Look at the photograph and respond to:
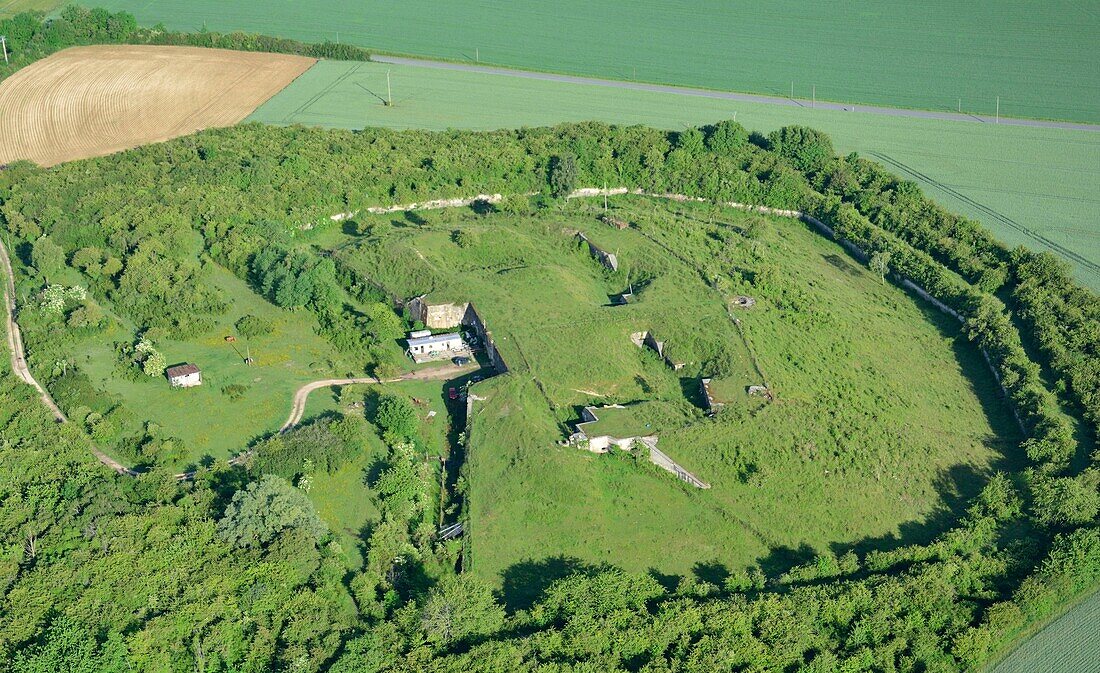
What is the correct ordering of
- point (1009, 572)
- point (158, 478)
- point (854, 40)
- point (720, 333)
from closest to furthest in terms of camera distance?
point (1009, 572), point (158, 478), point (720, 333), point (854, 40)

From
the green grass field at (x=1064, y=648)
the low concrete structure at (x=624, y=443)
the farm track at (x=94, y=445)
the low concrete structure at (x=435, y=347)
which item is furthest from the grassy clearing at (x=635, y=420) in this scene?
the green grass field at (x=1064, y=648)

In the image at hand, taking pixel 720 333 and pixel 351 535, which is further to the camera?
pixel 720 333

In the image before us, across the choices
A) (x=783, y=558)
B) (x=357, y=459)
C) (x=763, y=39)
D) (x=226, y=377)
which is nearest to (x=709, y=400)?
(x=783, y=558)


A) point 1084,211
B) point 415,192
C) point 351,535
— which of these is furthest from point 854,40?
point 351,535

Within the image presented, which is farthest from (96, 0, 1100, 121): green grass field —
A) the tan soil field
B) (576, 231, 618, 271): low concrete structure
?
(576, 231, 618, 271): low concrete structure

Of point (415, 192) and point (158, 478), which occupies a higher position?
point (415, 192)

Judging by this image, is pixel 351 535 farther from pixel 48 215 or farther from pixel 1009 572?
pixel 48 215

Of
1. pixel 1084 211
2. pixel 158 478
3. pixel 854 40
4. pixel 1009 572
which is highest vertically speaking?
pixel 854 40

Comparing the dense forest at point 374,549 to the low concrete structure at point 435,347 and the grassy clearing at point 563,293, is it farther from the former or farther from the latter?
the grassy clearing at point 563,293
